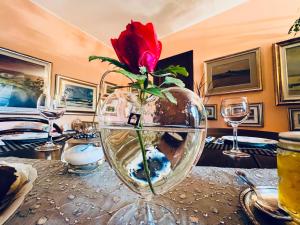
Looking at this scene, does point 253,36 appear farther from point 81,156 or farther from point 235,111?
point 81,156

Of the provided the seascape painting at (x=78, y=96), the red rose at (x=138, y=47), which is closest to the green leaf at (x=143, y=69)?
the red rose at (x=138, y=47)

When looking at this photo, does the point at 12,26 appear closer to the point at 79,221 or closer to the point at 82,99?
the point at 82,99

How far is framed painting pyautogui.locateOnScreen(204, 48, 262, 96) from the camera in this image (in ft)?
5.55

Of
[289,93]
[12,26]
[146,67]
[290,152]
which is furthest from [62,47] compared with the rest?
[289,93]

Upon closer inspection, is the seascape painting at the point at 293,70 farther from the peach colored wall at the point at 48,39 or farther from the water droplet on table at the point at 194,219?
the peach colored wall at the point at 48,39

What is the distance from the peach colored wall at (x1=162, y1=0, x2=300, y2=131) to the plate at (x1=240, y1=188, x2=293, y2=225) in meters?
1.70

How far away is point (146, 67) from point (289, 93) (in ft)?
6.09

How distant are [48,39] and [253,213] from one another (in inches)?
94.2

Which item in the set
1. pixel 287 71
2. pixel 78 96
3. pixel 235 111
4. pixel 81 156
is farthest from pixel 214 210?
pixel 78 96

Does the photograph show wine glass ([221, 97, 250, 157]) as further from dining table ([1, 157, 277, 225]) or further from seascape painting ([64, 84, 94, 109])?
seascape painting ([64, 84, 94, 109])

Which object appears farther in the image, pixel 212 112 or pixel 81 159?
pixel 212 112

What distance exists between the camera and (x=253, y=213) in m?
0.19

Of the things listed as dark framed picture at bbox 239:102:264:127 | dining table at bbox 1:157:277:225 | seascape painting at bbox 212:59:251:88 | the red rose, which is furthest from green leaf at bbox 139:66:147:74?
seascape painting at bbox 212:59:251:88

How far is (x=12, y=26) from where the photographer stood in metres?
1.55
